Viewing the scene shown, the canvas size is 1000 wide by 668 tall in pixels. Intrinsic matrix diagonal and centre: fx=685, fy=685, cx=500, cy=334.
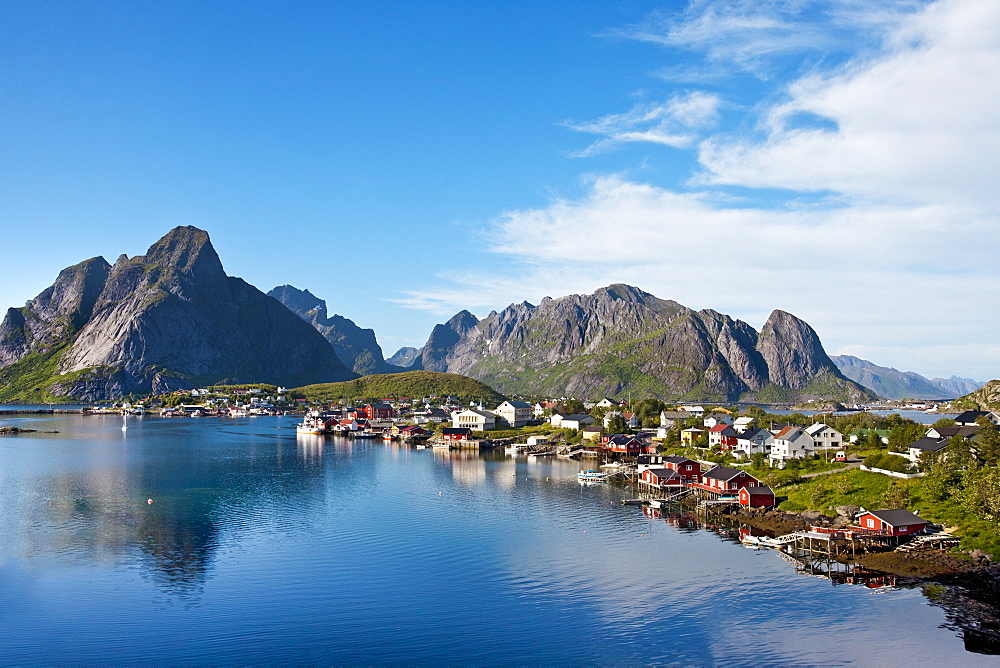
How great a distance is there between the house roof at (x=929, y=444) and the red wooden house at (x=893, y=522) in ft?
78.3

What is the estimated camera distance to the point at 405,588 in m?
39.4

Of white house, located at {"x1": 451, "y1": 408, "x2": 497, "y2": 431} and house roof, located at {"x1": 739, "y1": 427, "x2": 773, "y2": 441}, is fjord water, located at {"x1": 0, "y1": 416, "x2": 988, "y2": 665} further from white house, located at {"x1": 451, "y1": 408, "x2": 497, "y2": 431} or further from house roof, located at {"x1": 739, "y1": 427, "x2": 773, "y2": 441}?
white house, located at {"x1": 451, "y1": 408, "x2": 497, "y2": 431}

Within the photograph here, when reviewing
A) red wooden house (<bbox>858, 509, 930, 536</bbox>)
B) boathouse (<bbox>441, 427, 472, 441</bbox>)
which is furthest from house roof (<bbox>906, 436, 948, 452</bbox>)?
boathouse (<bbox>441, 427, 472, 441</bbox>)

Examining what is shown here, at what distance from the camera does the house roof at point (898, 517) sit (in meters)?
48.0

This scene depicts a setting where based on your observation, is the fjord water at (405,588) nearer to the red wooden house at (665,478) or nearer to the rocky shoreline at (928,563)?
the rocky shoreline at (928,563)

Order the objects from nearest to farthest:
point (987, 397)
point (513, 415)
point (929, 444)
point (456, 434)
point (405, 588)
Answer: point (405, 588) → point (929, 444) → point (456, 434) → point (513, 415) → point (987, 397)

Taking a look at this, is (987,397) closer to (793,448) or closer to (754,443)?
(754,443)

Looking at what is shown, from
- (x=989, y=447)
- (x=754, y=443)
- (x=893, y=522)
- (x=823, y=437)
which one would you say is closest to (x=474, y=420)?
(x=754, y=443)

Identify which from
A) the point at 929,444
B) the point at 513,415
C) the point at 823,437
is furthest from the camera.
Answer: the point at 513,415

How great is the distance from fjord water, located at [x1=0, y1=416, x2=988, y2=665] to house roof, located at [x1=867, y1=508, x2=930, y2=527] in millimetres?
8368

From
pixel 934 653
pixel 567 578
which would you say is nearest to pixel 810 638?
pixel 934 653

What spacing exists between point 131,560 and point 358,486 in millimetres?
35097

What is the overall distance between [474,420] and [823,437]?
7927 cm

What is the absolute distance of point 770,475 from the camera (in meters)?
72.2
